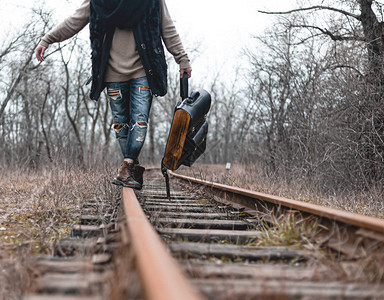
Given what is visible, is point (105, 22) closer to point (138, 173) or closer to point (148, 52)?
point (148, 52)

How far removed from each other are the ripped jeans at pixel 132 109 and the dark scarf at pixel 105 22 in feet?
0.68

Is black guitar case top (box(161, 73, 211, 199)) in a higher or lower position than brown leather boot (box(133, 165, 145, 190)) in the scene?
higher

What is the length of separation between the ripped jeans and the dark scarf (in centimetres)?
21

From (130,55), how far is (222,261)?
2.76 meters

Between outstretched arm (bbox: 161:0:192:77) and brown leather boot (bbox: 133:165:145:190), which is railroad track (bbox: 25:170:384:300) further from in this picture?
outstretched arm (bbox: 161:0:192:77)

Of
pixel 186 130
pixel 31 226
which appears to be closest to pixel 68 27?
pixel 186 130

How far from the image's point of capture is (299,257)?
1.85m

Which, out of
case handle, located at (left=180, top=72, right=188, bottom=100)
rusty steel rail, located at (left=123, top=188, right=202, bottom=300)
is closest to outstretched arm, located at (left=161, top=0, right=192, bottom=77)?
case handle, located at (left=180, top=72, right=188, bottom=100)

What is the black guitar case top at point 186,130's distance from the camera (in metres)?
3.61

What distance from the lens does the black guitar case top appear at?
3.61 m

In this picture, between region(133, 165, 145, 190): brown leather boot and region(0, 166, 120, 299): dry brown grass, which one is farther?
region(133, 165, 145, 190): brown leather boot

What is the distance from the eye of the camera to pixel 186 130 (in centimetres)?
362

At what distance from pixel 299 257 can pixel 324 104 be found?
668 cm

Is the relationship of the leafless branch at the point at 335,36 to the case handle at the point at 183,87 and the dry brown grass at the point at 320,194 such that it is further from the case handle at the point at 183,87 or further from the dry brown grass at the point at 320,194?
the case handle at the point at 183,87
